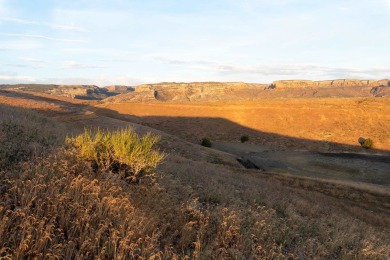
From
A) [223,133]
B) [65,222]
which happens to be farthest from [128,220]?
[223,133]

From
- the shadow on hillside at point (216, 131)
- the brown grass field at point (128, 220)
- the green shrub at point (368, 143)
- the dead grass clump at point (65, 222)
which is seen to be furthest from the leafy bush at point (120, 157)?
the green shrub at point (368, 143)

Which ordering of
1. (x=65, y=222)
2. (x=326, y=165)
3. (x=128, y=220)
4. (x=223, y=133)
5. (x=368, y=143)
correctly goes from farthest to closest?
(x=223, y=133) < (x=368, y=143) < (x=326, y=165) < (x=128, y=220) < (x=65, y=222)

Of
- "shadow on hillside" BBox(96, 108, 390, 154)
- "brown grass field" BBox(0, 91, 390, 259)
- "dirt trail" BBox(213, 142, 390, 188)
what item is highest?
"brown grass field" BBox(0, 91, 390, 259)

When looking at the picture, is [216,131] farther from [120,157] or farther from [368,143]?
[120,157]

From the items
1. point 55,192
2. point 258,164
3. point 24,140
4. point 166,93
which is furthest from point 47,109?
point 166,93

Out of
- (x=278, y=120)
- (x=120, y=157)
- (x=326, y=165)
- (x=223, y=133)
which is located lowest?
(x=326, y=165)

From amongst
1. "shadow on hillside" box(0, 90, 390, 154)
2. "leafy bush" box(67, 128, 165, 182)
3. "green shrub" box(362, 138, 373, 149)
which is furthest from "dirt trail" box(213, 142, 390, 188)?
"leafy bush" box(67, 128, 165, 182)

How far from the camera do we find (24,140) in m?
7.16

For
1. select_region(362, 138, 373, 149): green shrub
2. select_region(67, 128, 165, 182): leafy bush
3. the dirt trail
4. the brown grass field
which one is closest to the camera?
the brown grass field

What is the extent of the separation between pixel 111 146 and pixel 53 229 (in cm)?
345

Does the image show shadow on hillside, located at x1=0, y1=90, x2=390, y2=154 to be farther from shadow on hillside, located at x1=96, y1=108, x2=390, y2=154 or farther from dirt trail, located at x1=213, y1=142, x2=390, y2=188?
dirt trail, located at x1=213, y1=142, x2=390, y2=188

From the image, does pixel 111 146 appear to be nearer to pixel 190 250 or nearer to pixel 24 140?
pixel 24 140

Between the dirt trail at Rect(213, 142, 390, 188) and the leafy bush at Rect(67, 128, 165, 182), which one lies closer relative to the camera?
the leafy bush at Rect(67, 128, 165, 182)

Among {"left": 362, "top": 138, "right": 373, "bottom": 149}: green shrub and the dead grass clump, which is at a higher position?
the dead grass clump
